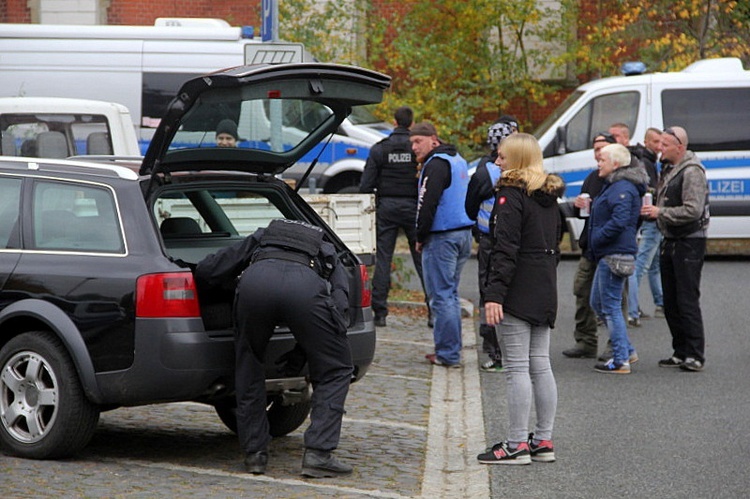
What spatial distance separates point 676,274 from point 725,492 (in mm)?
4182

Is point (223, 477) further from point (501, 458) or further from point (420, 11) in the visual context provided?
point (420, 11)

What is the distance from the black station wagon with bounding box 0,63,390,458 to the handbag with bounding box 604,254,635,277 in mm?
3394

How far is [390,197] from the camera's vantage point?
1309 centimetres

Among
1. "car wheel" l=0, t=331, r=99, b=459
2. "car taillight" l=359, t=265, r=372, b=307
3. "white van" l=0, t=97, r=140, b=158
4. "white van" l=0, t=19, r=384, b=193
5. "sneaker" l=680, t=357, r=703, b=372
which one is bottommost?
"sneaker" l=680, t=357, r=703, b=372

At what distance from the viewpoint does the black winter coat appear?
24.9ft

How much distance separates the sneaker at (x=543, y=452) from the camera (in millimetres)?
7734

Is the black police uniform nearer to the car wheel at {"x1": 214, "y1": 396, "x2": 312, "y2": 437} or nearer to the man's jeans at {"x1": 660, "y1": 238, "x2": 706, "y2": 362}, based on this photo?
the man's jeans at {"x1": 660, "y1": 238, "x2": 706, "y2": 362}

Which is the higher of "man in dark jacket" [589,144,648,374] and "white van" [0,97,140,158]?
"white van" [0,97,140,158]

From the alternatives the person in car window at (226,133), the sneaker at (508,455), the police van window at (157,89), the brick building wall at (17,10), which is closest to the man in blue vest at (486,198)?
the person in car window at (226,133)

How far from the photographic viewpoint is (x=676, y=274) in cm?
1102

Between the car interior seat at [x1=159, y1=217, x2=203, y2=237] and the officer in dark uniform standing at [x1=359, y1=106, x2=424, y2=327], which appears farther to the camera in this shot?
the officer in dark uniform standing at [x1=359, y1=106, x2=424, y2=327]

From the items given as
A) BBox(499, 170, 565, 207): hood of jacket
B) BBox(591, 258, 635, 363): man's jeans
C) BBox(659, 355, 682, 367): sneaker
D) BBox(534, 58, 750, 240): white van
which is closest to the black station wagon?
BBox(499, 170, 565, 207): hood of jacket

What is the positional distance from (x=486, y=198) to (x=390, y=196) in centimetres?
261

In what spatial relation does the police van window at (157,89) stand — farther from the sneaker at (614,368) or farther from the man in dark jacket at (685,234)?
the sneaker at (614,368)
